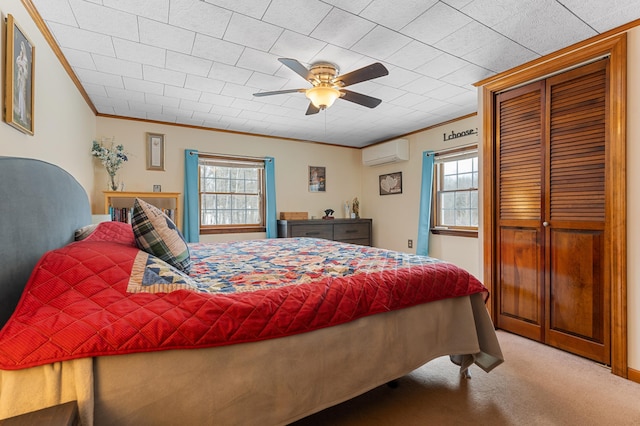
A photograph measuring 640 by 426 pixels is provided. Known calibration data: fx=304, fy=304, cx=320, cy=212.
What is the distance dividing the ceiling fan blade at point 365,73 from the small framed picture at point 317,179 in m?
3.13

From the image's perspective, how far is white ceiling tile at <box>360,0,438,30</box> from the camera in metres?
1.87

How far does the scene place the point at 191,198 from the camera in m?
4.39

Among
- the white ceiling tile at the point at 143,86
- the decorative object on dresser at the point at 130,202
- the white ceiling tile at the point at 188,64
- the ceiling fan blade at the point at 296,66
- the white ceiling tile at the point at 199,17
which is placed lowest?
the decorative object on dresser at the point at 130,202

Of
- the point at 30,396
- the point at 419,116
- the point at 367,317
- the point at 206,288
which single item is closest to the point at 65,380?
the point at 30,396

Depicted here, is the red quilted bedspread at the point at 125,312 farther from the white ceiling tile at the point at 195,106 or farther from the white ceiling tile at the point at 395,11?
the white ceiling tile at the point at 195,106

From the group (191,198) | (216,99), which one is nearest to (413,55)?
(216,99)

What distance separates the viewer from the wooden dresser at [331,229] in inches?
192

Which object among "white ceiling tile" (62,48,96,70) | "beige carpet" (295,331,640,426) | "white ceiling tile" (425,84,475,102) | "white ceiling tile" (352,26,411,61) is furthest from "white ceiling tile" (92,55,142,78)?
"beige carpet" (295,331,640,426)

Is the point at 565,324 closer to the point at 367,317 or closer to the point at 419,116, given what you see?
the point at 367,317

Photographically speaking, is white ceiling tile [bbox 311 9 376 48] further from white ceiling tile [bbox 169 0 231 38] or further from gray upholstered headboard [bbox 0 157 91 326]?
gray upholstered headboard [bbox 0 157 91 326]

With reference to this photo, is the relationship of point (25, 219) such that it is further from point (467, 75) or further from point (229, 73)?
point (467, 75)

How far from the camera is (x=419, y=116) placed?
4.09m

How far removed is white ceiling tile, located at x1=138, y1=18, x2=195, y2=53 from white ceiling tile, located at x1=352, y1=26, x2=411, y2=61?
1.25 metres

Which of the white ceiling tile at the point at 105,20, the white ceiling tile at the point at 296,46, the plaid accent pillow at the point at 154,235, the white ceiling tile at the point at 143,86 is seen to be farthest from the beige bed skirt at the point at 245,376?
the white ceiling tile at the point at 143,86
